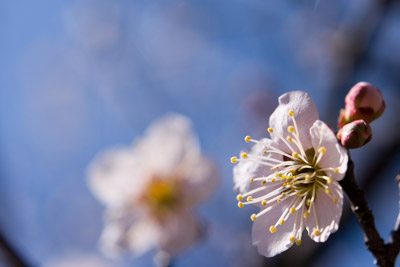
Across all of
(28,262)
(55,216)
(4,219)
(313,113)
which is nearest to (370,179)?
(313,113)

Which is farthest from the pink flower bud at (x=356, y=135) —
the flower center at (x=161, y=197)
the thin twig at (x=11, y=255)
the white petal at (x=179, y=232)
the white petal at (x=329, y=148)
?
the flower center at (x=161, y=197)

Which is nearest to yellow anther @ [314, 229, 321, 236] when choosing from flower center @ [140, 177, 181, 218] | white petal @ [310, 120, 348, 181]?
white petal @ [310, 120, 348, 181]

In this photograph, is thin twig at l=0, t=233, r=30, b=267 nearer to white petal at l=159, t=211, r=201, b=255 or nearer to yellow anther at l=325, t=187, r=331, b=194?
white petal at l=159, t=211, r=201, b=255

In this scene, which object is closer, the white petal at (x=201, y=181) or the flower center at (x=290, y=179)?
the flower center at (x=290, y=179)

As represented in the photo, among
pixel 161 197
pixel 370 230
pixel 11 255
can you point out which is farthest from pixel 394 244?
pixel 161 197

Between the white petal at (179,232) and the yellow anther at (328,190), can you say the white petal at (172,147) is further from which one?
the yellow anther at (328,190)

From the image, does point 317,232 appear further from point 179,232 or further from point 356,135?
point 179,232
